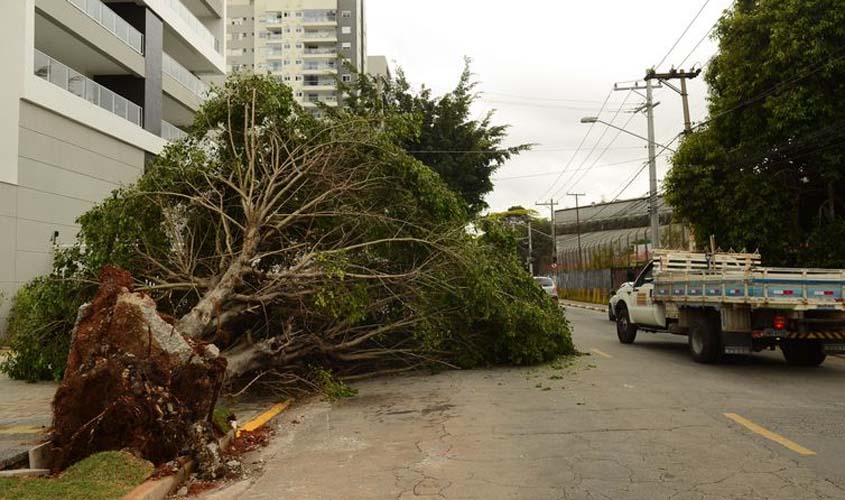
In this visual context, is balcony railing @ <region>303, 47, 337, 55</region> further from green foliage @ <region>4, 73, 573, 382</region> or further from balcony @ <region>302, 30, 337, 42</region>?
green foliage @ <region>4, 73, 573, 382</region>

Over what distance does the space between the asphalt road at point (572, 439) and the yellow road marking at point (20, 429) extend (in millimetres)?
2886

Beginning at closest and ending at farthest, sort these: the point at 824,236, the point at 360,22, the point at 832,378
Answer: the point at 832,378, the point at 824,236, the point at 360,22

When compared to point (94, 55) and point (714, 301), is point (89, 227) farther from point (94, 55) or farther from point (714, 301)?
point (94, 55)

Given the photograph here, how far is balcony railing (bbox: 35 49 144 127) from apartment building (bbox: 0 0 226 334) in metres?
0.03

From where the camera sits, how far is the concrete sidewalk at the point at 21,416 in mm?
7289

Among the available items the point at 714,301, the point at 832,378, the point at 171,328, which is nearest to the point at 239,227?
the point at 171,328

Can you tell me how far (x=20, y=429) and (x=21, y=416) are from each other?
104cm

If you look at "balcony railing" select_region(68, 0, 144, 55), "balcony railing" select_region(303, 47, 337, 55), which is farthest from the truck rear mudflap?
"balcony railing" select_region(303, 47, 337, 55)

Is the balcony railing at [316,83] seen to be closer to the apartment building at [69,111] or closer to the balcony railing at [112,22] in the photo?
the apartment building at [69,111]

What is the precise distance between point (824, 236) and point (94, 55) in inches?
947

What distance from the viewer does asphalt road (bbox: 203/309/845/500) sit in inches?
220

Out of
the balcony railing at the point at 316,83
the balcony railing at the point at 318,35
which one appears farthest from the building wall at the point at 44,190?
the balcony railing at the point at 318,35

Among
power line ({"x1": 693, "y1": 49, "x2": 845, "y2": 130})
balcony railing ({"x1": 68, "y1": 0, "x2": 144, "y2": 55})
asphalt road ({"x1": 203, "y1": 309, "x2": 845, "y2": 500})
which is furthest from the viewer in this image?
balcony railing ({"x1": 68, "y1": 0, "x2": 144, "y2": 55})

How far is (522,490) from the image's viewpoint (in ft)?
18.0
